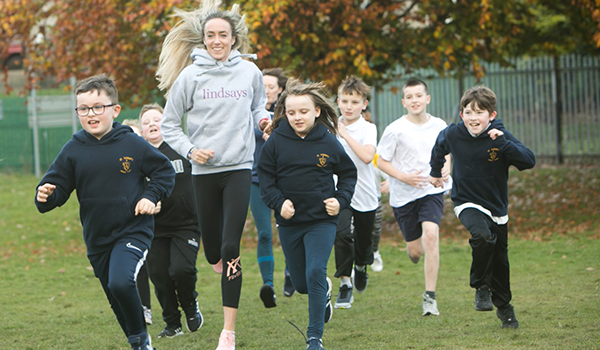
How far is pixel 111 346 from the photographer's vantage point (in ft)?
20.6

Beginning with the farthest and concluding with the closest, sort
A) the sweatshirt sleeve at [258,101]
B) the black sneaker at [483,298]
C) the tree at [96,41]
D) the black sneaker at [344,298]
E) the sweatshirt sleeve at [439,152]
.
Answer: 1. the tree at [96,41]
2. the black sneaker at [344,298]
3. the sweatshirt sleeve at [439,152]
4. the sweatshirt sleeve at [258,101]
5. the black sneaker at [483,298]

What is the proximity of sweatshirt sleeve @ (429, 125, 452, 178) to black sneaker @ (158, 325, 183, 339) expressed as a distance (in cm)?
255

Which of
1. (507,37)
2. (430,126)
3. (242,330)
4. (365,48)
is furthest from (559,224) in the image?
(242,330)

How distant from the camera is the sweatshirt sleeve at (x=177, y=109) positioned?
5918 mm

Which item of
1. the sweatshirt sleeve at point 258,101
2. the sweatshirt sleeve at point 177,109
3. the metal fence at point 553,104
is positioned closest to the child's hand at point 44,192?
the sweatshirt sleeve at point 177,109

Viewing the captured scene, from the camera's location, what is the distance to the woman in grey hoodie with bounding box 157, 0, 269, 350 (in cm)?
579

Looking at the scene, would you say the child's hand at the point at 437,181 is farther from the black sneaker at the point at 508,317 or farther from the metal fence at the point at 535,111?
the metal fence at the point at 535,111

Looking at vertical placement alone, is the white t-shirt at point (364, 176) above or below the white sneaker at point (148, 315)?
above

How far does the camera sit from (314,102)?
19.5ft

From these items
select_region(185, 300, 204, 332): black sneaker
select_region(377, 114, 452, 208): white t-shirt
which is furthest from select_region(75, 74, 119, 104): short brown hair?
select_region(377, 114, 452, 208): white t-shirt

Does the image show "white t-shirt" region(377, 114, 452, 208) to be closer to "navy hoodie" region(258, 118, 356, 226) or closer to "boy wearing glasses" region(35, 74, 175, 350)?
"navy hoodie" region(258, 118, 356, 226)

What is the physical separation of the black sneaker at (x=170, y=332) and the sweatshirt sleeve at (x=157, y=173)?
5.81 ft

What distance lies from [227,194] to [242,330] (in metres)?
1.52

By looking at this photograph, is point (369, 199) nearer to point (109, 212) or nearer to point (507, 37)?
point (109, 212)
